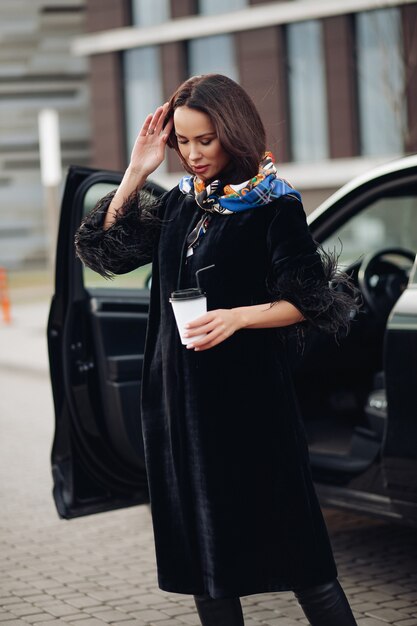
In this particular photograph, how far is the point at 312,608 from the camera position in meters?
2.91

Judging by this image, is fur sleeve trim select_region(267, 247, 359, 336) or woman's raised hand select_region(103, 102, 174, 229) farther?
woman's raised hand select_region(103, 102, 174, 229)

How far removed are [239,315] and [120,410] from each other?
177cm

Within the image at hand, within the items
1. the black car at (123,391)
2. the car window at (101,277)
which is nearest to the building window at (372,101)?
the car window at (101,277)

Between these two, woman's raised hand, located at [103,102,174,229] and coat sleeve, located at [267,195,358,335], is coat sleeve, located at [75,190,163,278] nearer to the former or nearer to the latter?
woman's raised hand, located at [103,102,174,229]

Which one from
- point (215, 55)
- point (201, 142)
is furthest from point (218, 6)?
point (201, 142)

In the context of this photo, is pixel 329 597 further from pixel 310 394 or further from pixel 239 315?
pixel 310 394

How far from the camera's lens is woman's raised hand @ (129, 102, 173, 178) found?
9.89 ft

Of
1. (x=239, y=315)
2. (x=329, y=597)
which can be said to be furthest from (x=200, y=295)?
(x=329, y=597)

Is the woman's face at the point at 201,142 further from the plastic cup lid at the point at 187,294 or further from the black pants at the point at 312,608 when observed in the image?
the black pants at the point at 312,608

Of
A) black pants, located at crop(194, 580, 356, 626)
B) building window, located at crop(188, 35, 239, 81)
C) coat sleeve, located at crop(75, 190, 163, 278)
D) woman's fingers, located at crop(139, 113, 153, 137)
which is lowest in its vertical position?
black pants, located at crop(194, 580, 356, 626)

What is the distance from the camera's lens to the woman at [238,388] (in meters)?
2.84

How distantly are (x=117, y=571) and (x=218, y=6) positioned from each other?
26410 mm

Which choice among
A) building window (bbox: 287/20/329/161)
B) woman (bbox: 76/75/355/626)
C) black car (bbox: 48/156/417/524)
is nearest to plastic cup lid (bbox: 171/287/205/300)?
woman (bbox: 76/75/355/626)

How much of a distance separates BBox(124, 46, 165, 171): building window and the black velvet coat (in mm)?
28062
